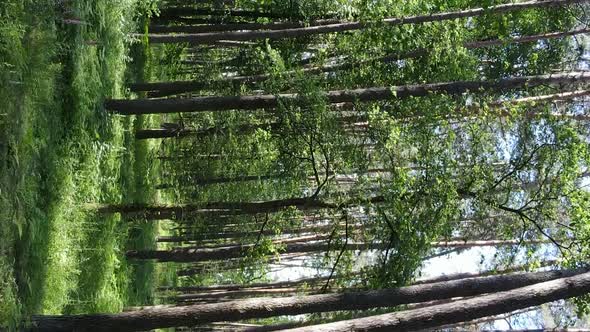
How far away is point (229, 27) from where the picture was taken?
1430cm

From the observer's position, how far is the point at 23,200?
9.02 meters

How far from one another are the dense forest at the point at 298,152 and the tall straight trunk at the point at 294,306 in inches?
1.0

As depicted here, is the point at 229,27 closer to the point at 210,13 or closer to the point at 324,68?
the point at 210,13

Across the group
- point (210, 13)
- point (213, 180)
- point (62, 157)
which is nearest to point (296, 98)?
point (62, 157)

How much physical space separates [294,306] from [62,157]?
4.86 metres

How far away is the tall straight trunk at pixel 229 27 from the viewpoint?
45.3 feet

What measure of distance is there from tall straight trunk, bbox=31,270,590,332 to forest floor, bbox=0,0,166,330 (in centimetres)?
94

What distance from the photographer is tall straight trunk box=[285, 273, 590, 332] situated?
7535 millimetres

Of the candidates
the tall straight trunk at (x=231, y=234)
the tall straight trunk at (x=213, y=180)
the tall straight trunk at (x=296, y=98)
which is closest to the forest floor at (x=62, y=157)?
the tall straight trunk at (x=296, y=98)

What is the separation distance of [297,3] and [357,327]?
8102 millimetres

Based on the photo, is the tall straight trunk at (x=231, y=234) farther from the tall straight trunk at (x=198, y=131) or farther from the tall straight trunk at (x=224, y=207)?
the tall straight trunk at (x=224, y=207)

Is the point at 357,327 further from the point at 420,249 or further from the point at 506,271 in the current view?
the point at 506,271

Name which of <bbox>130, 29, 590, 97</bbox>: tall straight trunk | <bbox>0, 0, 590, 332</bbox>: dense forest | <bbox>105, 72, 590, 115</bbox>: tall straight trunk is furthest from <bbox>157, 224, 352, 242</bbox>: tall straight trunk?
<bbox>105, 72, 590, 115</bbox>: tall straight trunk

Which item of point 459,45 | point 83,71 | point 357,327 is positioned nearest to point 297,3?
point 459,45
